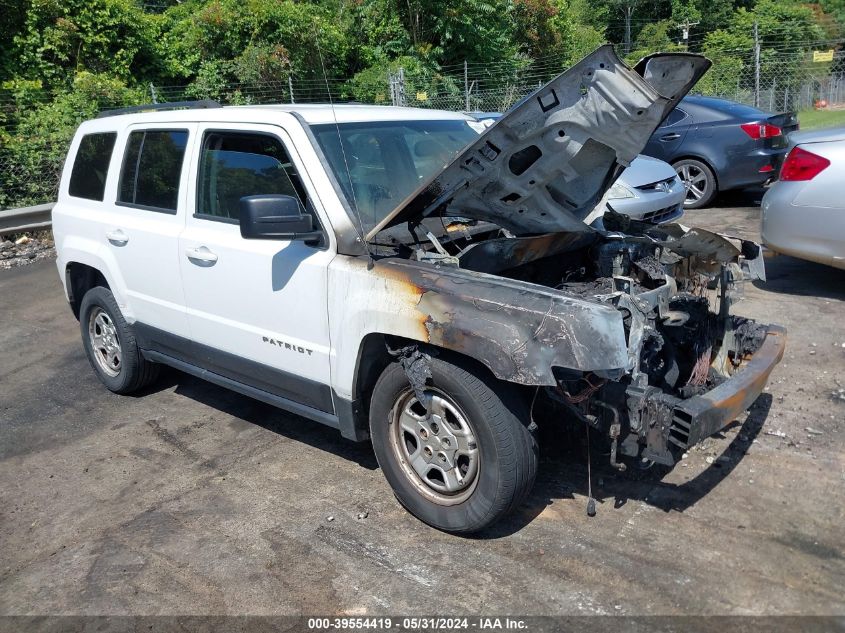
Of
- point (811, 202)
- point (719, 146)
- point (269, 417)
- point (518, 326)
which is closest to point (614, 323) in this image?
point (518, 326)

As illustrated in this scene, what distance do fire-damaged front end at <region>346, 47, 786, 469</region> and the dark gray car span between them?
6.37m

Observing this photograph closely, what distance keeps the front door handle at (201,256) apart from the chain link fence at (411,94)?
20.9ft

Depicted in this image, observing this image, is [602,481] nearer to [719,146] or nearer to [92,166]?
[92,166]

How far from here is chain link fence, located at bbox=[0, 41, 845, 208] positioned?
40.6 feet

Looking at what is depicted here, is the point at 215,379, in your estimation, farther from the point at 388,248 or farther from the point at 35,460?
the point at 388,248

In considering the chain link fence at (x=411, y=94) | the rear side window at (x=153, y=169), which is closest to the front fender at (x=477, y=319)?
the rear side window at (x=153, y=169)

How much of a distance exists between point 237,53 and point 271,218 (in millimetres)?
16885

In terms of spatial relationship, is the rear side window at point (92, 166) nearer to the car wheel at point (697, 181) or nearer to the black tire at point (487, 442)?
the black tire at point (487, 442)

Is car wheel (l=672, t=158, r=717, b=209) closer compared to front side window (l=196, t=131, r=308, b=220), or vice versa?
front side window (l=196, t=131, r=308, b=220)

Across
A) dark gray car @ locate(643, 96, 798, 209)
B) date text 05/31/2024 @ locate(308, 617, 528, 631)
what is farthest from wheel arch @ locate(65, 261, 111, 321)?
dark gray car @ locate(643, 96, 798, 209)

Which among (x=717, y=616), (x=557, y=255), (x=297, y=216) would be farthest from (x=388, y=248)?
(x=717, y=616)

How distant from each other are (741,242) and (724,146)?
266 inches

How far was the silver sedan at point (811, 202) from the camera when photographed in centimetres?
596

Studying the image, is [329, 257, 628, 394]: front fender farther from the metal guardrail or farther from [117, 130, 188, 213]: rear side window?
the metal guardrail
